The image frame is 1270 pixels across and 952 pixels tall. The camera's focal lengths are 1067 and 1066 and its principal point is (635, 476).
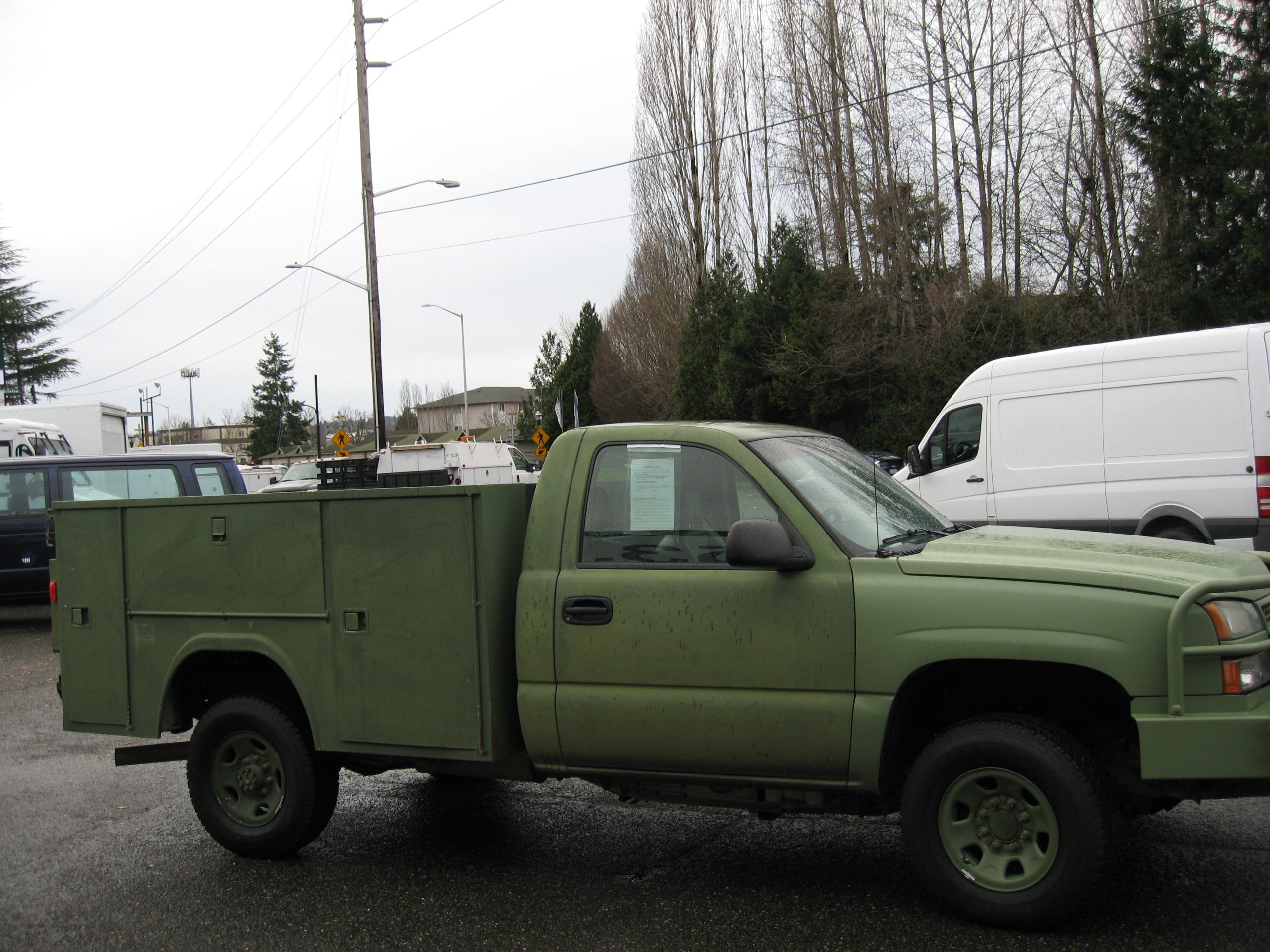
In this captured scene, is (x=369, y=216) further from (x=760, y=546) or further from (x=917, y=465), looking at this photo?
(x=760, y=546)

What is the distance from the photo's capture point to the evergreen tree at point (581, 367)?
73.1m

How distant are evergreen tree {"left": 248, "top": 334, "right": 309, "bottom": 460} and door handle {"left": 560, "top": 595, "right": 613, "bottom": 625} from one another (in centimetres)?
9611

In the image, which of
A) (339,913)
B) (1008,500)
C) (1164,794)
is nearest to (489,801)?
(339,913)

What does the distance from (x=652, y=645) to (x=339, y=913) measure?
1.71 m

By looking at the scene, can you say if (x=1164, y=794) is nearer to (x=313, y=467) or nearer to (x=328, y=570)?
(x=328, y=570)

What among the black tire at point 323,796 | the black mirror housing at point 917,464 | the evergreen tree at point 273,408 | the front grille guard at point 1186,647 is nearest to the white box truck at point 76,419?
the black mirror housing at point 917,464

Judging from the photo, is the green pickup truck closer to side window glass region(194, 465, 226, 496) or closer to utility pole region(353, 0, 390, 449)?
side window glass region(194, 465, 226, 496)

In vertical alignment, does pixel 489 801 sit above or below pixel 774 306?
below

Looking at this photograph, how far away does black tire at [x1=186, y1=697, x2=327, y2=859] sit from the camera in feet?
16.2

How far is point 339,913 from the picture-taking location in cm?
436

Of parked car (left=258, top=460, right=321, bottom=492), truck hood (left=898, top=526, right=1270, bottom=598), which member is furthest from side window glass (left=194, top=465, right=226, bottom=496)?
parked car (left=258, top=460, right=321, bottom=492)

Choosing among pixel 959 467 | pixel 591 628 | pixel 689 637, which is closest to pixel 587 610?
pixel 591 628

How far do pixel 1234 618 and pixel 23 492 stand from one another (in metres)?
13.6

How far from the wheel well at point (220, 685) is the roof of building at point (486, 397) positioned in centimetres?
13567
